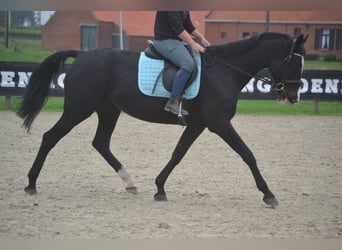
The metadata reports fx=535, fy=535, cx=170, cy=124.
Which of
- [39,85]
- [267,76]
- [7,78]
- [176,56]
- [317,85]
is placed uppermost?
[176,56]

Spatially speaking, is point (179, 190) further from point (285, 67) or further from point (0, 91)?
point (0, 91)

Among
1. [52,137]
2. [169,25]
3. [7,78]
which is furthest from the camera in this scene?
[7,78]

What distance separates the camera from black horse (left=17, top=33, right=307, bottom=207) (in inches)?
208

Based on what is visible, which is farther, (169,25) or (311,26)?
(169,25)

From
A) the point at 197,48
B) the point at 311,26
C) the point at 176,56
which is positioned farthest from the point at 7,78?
the point at 311,26

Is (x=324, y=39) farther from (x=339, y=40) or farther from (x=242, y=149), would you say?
(x=242, y=149)

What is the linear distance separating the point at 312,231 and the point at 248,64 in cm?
191

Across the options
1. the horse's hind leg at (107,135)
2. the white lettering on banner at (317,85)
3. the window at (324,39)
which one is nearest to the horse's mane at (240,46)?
the window at (324,39)

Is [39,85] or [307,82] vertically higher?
[39,85]

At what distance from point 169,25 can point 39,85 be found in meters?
1.73

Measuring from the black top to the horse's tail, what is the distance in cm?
105

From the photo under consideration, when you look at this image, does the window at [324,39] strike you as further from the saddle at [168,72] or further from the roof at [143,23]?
the saddle at [168,72]

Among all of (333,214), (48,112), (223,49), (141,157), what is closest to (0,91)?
(48,112)

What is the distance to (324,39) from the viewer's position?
443 centimetres
